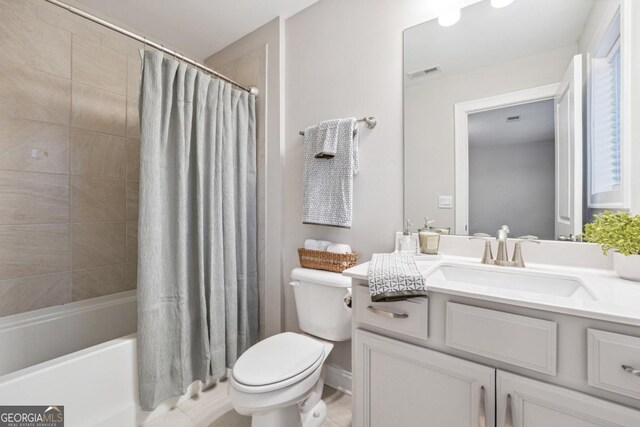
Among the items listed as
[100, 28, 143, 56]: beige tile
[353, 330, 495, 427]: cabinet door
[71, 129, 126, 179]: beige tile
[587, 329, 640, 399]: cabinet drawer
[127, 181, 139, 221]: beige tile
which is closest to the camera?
[587, 329, 640, 399]: cabinet drawer

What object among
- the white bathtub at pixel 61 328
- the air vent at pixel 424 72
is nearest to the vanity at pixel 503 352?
the air vent at pixel 424 72

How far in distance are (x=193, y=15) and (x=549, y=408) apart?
255cm

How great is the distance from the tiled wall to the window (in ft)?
8.29

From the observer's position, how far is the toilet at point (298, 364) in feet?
3.47

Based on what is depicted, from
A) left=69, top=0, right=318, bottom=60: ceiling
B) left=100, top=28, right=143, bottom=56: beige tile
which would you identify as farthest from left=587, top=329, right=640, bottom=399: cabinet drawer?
left=100, top=28, right=143, bottom=56: beige tile

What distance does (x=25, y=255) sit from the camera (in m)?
1.55

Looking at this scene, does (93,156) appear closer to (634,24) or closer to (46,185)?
(46,185)

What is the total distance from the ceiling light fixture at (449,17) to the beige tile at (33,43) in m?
2.13

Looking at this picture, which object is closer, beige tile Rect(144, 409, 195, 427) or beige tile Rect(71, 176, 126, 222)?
beige tile Rect(144, 409, 195, 427)

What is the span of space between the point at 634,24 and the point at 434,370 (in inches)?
52.5

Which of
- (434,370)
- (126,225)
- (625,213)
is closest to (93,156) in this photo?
(126,225)

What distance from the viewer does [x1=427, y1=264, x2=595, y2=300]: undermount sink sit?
0.94 meters

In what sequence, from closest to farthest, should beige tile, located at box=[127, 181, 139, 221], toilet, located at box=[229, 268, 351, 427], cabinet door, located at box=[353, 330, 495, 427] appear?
1. cabinet door, located at box=[353, 330, 495, 427]
2. toilet, located at box=[229, 268, 351, 427]
3. beige tile, located at box=[127, 181, 139, 221]

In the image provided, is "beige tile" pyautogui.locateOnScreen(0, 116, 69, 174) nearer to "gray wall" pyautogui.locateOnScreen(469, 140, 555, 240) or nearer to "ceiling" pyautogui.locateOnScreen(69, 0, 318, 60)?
"ceiling" pyautogui.locateOnScreen(69, 0, 318, 60)
